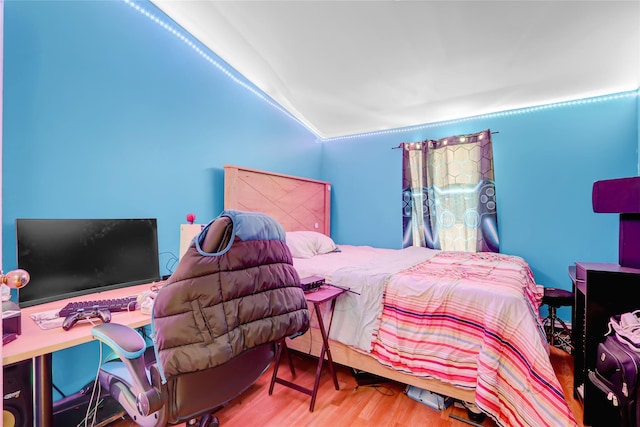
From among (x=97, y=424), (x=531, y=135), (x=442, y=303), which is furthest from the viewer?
(x=531, y=135)

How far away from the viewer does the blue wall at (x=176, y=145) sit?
162 cm

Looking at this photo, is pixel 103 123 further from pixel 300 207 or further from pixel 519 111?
pixel 519 111

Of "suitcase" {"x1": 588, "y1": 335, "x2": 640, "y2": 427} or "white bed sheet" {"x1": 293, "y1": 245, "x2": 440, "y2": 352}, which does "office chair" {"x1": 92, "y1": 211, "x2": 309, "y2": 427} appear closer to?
"white bed sheet" {"x1": 293, "y1": 245, "x2": 440, "y2": 352}

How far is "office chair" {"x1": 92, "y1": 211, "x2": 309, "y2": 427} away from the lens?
0.98 meters

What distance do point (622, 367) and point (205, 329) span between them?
1.87m

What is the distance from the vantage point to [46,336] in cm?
113

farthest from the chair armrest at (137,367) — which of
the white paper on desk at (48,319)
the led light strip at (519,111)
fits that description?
the led light strip at (519,111)

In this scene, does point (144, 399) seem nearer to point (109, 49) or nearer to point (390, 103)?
point (109, 49)

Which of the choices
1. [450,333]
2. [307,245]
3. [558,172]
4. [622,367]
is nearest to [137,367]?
[450,333]

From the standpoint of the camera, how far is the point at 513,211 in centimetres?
345

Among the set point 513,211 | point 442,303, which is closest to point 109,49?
point 442,303

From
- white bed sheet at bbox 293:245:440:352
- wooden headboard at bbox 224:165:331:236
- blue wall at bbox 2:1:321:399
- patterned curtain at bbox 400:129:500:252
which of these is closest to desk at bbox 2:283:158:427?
blue wall at bbox 2:1:321:399

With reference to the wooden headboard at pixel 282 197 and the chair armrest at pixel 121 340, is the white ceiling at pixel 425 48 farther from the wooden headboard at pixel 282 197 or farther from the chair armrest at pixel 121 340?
the chair armrest at pixel 121 340

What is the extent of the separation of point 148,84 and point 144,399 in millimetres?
2047
